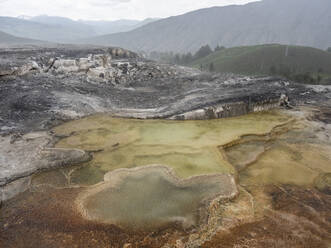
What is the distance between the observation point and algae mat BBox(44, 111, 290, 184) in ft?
32.9

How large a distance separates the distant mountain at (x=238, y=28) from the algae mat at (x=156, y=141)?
457 ft

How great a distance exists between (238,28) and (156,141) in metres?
170

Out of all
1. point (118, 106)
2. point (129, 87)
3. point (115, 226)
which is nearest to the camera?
point (115, 226)

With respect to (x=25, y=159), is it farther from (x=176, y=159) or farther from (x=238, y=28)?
(x=238, y=28)

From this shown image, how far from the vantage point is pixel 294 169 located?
1036cm

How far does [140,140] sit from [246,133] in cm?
588

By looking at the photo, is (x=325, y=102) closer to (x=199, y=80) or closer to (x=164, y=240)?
(x=199, y=80)

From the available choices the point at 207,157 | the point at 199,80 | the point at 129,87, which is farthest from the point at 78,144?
the point at 199,80

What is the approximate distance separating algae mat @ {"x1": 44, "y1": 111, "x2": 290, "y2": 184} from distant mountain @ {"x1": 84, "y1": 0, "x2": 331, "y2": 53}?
139 m

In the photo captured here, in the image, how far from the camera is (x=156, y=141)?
40.5 ft

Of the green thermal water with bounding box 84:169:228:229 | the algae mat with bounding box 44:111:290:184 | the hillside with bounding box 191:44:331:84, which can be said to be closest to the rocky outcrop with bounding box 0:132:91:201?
the algae mat with bounding box 44:111:290:184

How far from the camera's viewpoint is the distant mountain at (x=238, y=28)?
487 ft

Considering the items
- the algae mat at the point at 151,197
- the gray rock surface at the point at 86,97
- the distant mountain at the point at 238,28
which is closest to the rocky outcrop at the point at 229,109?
the gray rock surface at the point at 86,97

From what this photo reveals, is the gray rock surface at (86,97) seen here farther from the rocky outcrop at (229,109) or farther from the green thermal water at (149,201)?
the green thermal water at (149,201)
